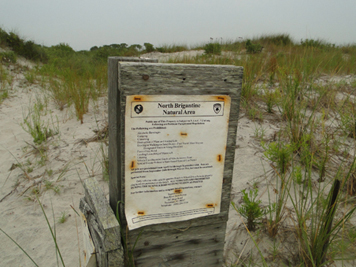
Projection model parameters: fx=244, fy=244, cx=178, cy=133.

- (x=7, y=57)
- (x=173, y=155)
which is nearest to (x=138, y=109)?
(x=173, y=155)

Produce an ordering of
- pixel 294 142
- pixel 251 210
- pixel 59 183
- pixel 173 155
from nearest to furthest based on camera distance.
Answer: pixel 173 155 < pixel 251 210 < pixel 294 142 < pixel 59 183

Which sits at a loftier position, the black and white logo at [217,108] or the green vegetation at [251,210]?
the black and white logo at [217,108]

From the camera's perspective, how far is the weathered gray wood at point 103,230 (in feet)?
3.74

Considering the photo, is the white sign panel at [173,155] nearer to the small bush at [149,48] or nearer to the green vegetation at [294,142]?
the green vegetation at [294,142]

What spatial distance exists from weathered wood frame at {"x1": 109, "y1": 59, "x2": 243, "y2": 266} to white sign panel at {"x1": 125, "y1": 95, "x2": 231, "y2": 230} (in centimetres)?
4

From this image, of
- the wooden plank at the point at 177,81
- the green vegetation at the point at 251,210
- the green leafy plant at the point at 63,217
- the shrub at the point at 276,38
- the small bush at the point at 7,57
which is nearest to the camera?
the wooden plank at the point at 177,81

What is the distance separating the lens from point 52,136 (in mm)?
3711

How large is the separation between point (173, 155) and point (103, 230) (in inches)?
18.8

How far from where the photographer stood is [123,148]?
1.15 m

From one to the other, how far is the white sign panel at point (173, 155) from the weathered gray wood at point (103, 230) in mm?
97

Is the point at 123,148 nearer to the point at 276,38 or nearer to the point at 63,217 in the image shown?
the point at 63,217

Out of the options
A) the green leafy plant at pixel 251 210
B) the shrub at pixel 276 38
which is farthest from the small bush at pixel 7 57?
the shrub at pixel 276 38

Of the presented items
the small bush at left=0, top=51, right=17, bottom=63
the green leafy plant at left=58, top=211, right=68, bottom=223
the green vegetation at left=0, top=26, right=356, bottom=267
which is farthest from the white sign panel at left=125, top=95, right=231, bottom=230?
the small bush at left=0, top=51, right=17, bottom=63

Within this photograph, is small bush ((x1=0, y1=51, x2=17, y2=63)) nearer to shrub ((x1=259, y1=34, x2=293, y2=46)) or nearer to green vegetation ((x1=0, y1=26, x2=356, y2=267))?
green vegetation ((x1=0, y1=26, x2=356, y2=267))
